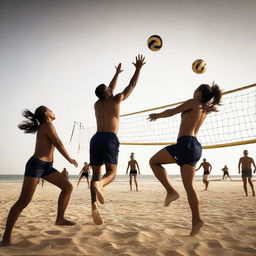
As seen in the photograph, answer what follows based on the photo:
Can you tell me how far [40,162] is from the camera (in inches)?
99.8

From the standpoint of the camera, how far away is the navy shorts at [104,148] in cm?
277

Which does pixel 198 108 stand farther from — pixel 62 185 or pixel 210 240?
pixel 62 185

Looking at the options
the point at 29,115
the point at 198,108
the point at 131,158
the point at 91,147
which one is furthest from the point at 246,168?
the point at 29,115

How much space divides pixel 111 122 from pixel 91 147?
1.29 feet

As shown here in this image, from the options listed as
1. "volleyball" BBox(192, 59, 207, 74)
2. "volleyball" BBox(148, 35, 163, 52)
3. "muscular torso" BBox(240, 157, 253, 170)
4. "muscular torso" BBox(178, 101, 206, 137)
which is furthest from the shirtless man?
"muscular torso" BBox(240, 157, 253, 170)

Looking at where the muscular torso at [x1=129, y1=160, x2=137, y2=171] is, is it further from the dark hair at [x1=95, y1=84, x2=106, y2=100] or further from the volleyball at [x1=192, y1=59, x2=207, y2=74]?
the dark hair at [x1=95, y1=84, x2=106, y2=100]

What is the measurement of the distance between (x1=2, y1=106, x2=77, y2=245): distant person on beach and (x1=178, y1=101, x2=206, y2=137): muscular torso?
4.45ft

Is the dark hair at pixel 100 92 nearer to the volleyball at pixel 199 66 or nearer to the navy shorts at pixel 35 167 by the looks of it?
the navy shorts at pixel 35 167

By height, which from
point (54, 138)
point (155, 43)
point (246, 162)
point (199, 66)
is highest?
point (155, 43)

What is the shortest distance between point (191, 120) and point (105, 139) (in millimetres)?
1029

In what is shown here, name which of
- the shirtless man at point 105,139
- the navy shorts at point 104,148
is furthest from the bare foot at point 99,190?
the navy shorts at point 104,148

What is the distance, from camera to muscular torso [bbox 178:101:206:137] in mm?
2699

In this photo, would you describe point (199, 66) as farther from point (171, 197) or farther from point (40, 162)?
point (40, 162)

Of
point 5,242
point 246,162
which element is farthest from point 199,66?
point 5,242
